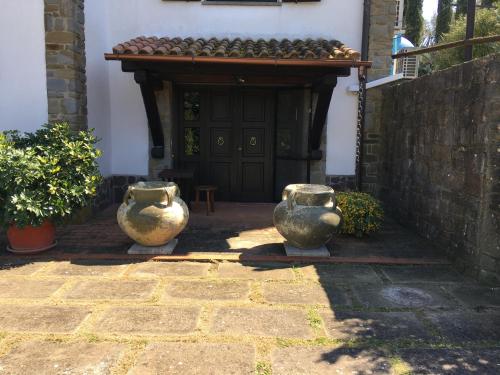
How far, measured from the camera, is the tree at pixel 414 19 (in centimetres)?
2431

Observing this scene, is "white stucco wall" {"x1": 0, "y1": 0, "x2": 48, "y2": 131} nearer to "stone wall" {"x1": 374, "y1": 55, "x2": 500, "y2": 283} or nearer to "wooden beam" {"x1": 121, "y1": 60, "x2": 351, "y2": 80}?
"wooden beam" {"x1": 121, "y1": 60, "x2": 351, "y2": 80}

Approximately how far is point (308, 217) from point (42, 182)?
3.00 metres

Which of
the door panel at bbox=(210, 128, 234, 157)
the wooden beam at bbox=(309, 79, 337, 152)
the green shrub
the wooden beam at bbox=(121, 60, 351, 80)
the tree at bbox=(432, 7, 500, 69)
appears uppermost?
the tree at bbox=(432, 7, 500, 69)

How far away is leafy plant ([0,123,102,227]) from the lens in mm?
4621

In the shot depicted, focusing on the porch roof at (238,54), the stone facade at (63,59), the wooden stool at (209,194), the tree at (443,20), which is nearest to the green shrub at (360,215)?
the porch roof at (238,54)

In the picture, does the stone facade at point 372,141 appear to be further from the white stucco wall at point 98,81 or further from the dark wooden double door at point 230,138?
the white stucco wall at point 98,81

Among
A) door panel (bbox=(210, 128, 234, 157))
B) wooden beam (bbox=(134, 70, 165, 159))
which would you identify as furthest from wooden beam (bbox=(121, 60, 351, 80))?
door panel (bbox=(210, 128, 234, 157))

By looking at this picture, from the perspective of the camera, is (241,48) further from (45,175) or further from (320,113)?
(45,175)

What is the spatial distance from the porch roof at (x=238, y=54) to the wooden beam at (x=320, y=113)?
591 millimetres

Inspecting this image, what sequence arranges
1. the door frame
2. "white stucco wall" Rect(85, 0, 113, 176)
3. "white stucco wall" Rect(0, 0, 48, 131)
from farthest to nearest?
the door frame, "white stucco wall" Rect(85, 0, 113, 176), "white stucco wall" Rect(0, 0, 48, 131)

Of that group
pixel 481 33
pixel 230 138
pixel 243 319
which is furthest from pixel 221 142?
pixel 481 33

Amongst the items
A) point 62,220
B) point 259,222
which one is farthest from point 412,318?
point 62,220

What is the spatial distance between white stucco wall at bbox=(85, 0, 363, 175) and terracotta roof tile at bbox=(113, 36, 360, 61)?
338mm

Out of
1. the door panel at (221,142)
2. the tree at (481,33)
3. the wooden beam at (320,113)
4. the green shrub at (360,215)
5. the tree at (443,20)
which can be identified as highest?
the tree at (443,20)
